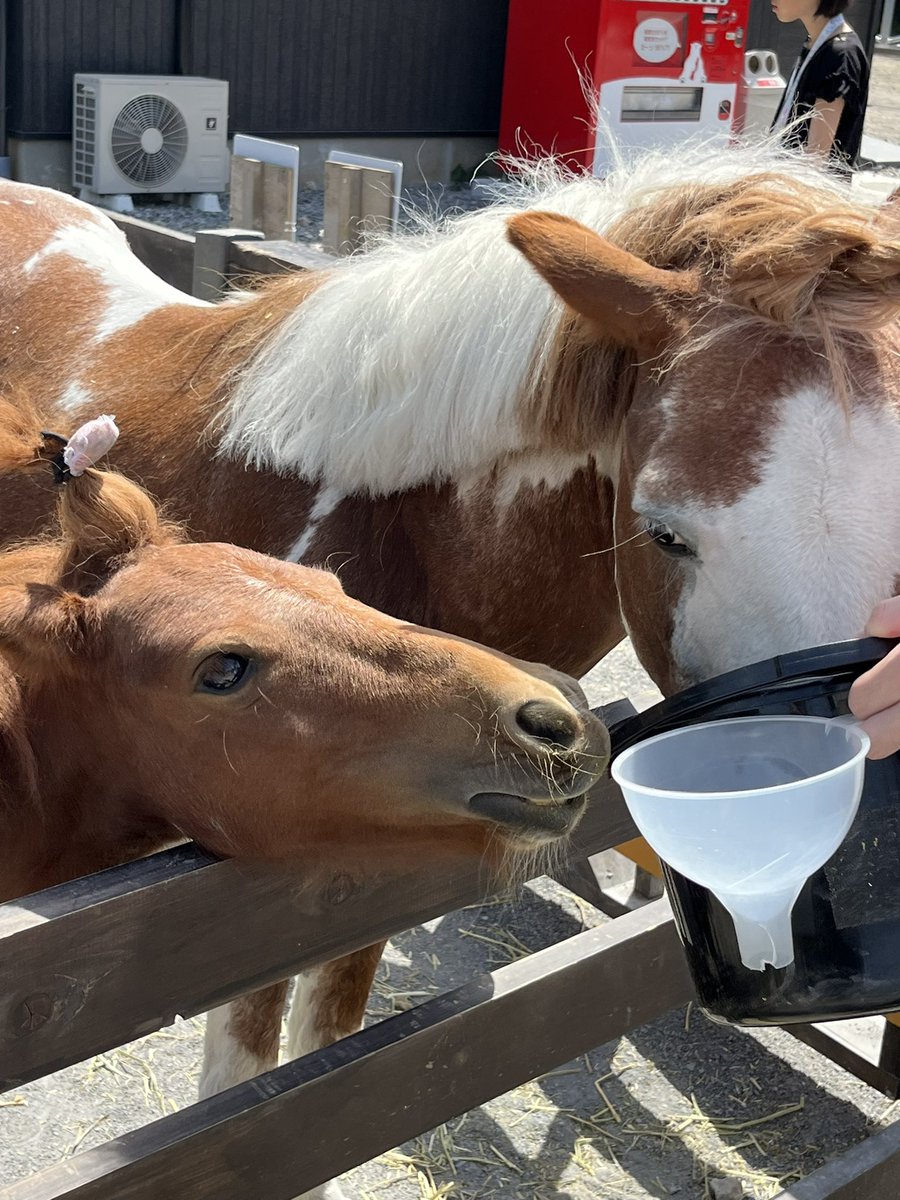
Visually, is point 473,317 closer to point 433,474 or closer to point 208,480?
point 433,474

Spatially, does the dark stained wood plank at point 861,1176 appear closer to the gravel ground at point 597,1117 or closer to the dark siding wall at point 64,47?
the gravel ground at point 597,1117

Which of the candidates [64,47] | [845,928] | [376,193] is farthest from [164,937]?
[64,47]

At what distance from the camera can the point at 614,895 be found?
3.68 meters

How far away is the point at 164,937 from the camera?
1.51 metres

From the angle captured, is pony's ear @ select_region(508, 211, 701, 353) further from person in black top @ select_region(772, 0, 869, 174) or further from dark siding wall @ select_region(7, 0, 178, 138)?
dark siding wall @ select_region(7, 0, 178, 138)

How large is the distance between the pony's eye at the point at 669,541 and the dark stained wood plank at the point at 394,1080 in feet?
2.31

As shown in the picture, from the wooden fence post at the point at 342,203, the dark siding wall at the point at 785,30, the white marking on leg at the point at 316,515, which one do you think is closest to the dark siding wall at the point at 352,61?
the dark siding wall at the point at 785,30

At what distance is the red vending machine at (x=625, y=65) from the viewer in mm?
10922

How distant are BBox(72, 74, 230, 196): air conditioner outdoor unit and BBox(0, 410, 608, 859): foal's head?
9.14 metres

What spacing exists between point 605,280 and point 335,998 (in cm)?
153

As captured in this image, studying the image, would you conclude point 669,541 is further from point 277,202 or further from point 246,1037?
point 277,202

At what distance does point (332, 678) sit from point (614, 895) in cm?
224

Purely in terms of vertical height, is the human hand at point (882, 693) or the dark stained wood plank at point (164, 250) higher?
the human hand at point (882, 693)

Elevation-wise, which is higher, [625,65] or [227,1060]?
[625,65]
